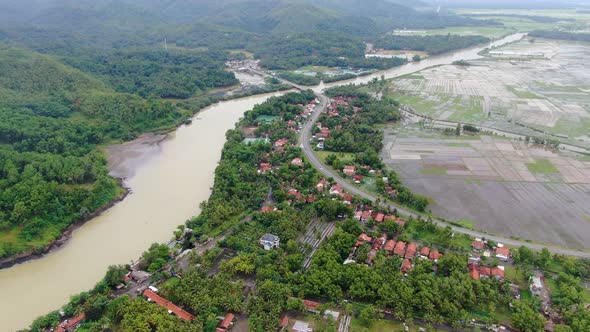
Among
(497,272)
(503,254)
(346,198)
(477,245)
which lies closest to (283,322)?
A: (497,272)

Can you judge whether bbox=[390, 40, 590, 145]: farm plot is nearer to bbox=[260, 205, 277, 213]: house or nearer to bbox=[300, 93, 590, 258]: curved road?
bbox=[300, 93, 590, 258]: curved road

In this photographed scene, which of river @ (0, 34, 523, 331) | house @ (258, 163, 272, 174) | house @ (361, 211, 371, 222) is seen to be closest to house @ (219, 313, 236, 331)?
river @ (0, 34, 523, 331)

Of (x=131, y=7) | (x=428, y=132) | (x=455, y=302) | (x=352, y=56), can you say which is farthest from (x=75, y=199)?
(x=131, y=7)

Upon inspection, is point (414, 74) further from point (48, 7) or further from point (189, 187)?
point (48, 7)

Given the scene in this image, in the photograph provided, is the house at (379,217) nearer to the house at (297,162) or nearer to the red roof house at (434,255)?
the red roof house at (434,255)

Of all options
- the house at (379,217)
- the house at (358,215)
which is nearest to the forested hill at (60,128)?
the house at (358,215)

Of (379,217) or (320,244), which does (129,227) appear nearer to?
(320,244)
